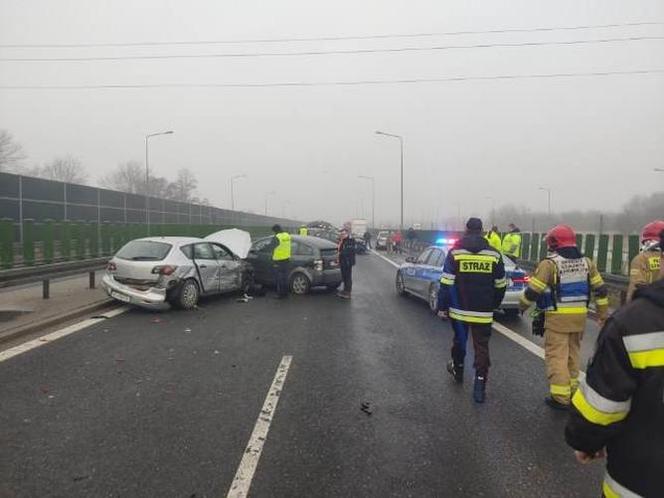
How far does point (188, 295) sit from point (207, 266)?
0.95 meters

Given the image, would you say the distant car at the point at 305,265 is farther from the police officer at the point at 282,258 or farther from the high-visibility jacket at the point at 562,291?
the high-visibility jacket at the point at 562,291

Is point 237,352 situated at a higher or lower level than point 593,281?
lower

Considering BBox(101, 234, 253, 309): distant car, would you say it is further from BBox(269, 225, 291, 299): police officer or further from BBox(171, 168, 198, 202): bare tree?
BBox(171, 168, 198, 202): bare tree

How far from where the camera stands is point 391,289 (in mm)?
14492

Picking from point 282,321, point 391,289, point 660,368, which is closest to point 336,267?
point 391,289

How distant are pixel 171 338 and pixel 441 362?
13.4 feet

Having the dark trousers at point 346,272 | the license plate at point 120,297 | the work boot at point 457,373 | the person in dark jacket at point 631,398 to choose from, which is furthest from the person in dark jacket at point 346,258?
the person in dark jacket at point 631,398

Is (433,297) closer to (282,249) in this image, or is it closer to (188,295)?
(282,249)

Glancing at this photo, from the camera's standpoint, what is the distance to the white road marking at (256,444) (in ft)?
10.7

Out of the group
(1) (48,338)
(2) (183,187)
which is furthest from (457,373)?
(2) (183,187)

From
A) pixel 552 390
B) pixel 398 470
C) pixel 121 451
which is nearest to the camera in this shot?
pixel 398 470

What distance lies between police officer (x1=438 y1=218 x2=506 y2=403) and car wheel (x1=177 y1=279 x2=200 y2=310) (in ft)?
20.1

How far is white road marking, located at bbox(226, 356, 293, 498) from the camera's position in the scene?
10.7ft

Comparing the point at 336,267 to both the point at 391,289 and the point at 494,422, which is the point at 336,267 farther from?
the point at 494,422
